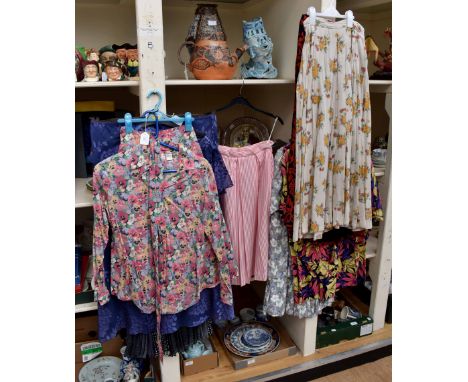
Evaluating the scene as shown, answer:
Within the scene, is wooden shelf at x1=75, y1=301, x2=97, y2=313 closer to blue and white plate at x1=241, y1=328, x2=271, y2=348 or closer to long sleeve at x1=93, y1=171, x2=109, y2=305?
long sleeve at x1=93, y1=171, x2=109, y2=305

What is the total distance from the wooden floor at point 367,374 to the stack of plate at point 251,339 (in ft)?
0.89

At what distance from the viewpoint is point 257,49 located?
5.54ft

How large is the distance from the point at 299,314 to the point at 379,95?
1329 millimetres

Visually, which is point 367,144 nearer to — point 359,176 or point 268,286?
point 359,176

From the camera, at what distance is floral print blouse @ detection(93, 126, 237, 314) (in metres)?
1.45

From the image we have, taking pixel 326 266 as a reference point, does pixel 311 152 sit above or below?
above

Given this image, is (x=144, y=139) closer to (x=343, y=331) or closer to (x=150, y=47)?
(x=150, y=47)

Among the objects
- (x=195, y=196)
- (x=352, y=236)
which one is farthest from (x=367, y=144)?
(x=195, y=196)

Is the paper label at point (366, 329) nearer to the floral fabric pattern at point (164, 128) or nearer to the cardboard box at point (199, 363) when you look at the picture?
the cardboard box at point (199, 363)

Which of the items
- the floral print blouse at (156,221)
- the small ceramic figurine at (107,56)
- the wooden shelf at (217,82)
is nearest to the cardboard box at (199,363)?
the floral print blouse at (156,221)

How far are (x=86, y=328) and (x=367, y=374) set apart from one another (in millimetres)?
1355

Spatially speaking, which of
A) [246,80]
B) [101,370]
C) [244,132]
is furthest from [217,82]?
[101,370]
